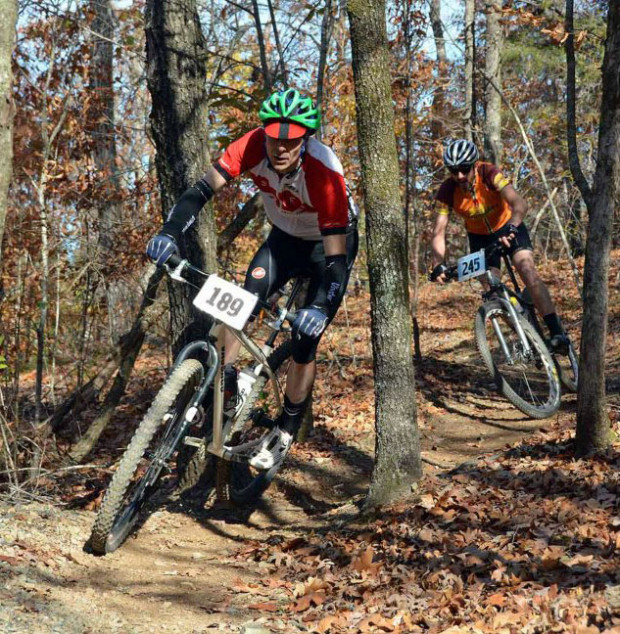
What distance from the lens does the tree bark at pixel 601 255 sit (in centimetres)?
451

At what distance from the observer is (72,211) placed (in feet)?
30.7

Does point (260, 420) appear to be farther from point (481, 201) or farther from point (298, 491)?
point (481, 201)

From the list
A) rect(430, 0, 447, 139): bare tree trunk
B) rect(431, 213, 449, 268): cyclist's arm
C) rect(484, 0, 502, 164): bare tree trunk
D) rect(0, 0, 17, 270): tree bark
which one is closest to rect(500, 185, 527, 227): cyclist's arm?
rect(431, 213, 449, 268): cyclist's arm

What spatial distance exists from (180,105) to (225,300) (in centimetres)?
209

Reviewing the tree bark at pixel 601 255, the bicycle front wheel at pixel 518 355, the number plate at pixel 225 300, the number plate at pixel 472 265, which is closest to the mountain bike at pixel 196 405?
the number plate at pixel 225 300

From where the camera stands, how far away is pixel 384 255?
5027mm

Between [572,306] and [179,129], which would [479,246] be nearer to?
[179,129]

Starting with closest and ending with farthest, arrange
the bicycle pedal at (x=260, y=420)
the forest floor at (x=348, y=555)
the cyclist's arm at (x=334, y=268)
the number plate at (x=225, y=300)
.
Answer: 1. the forest floor at (x=348, y=555)
2. the number plate at (x=225, y=300)
3. the cyclist's arm at (x=334, y=268)
4. the bicycle pedal at (x=260, y=420)

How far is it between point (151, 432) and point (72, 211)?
234 inches

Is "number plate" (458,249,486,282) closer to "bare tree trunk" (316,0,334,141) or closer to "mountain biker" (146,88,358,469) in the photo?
"mountain biker" (146,88,358,469)

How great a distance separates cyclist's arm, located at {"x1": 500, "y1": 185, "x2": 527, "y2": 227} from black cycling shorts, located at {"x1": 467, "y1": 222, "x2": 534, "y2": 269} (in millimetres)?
169

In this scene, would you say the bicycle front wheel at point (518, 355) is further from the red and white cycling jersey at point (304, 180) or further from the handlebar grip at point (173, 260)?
the handlebar grip at point (173, 260)

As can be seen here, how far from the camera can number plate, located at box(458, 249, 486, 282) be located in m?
6.66

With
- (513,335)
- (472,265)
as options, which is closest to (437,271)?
(472,265)
